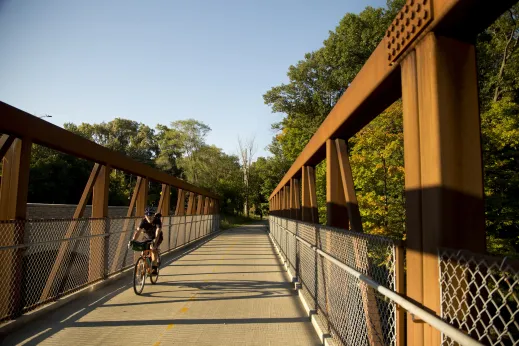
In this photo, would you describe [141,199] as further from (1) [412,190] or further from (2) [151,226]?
(1) [412,190]

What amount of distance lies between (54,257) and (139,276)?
5.41 ft

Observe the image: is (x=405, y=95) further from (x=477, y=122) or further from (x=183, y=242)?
(x=183, y=242)

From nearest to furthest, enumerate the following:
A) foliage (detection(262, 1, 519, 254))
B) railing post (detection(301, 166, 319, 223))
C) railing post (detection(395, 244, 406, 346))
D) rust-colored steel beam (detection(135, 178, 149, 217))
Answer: railing post (detection(395, 244, 406, 346)) → railing post (detection(301, 166, 319, 223)) → rust-colored steel beam (detection(135, 178, 149, 217)) → foliage (detection(262, 1, 519, 254))

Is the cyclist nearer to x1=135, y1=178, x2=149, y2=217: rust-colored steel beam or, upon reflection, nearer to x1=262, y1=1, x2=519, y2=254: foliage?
x1=135, y1=178, x2=149, y2=217: rust-colored steel beam

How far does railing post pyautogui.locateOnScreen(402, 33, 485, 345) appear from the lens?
8.82 feet

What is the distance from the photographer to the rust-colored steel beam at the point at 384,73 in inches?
103

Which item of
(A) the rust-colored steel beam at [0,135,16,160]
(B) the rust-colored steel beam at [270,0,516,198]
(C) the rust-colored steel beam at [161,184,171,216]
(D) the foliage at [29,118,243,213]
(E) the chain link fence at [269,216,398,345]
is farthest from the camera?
(D) the foliage at [29,118,243,213]

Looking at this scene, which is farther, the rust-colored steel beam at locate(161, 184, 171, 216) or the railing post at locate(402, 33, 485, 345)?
the rust-colored steel beam at locate(161, 184, 171, 216)

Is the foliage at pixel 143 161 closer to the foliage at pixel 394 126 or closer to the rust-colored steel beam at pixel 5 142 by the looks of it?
the foliage at pixel 394 126

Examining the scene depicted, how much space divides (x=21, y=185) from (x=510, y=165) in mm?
18115

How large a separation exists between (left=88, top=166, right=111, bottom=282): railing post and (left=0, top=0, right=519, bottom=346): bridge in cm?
3

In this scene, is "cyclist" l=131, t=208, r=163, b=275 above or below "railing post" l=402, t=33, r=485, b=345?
below

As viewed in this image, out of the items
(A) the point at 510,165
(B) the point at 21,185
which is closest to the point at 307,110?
(A) the point at 510,165

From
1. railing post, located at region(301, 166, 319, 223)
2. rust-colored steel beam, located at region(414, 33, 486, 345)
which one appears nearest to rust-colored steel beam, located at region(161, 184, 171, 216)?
railing post, located at region(301, 166, 319, 223)
